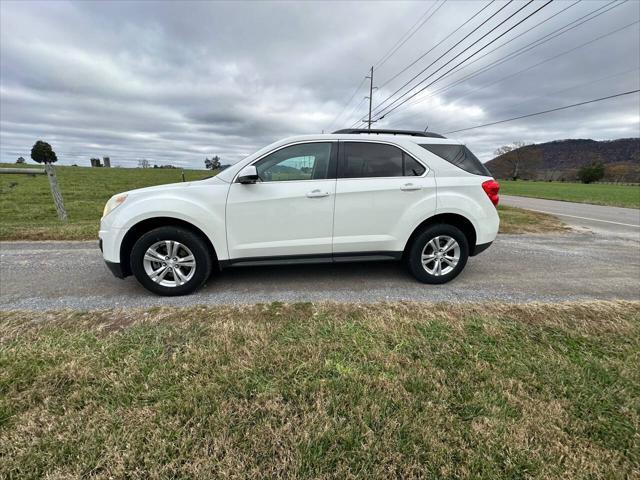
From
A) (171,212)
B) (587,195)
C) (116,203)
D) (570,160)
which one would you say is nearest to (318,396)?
(171,212)

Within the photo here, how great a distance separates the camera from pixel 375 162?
347cm

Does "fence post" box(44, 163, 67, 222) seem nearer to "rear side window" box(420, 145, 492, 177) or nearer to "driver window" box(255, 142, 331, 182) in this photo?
"driver window" box(255, 142, 331, 182)

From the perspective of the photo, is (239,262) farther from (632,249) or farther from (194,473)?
(632,249)

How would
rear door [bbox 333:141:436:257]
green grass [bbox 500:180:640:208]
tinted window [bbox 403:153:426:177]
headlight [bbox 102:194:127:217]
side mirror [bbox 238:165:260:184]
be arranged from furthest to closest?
green grass [bbox 500:180:640:208]
tinted window [bbox 403:153:426:177]
rear door [bbox 333:141:436:257]
headlight [bbox 102:194:127:217]
side mirror [bbox 238:165:260:184]

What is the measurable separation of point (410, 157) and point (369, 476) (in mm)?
A: 3067

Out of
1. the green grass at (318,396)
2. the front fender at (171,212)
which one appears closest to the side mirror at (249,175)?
the front fender at (171,212)

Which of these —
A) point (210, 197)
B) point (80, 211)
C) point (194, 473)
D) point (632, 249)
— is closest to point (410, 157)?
point (210, 197)

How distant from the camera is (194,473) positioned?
1.39m

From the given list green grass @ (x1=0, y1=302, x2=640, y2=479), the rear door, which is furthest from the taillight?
green grass @ (x1=0, y1=302, x2=640, y2=479)

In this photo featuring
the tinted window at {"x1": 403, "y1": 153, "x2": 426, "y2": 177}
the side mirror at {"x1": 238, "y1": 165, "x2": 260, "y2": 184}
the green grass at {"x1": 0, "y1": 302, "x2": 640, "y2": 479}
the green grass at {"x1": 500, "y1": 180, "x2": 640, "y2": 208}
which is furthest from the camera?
the green grass at {"x1": 500, "y1": 180, "x2": 640, "y2": 208}

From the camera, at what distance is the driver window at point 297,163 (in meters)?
3.31

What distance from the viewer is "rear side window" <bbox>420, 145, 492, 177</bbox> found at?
11.8 ft

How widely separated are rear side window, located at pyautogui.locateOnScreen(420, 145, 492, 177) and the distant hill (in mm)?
58604

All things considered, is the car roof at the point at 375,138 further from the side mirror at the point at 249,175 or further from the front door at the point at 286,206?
the side mirror at the point at 249,175
